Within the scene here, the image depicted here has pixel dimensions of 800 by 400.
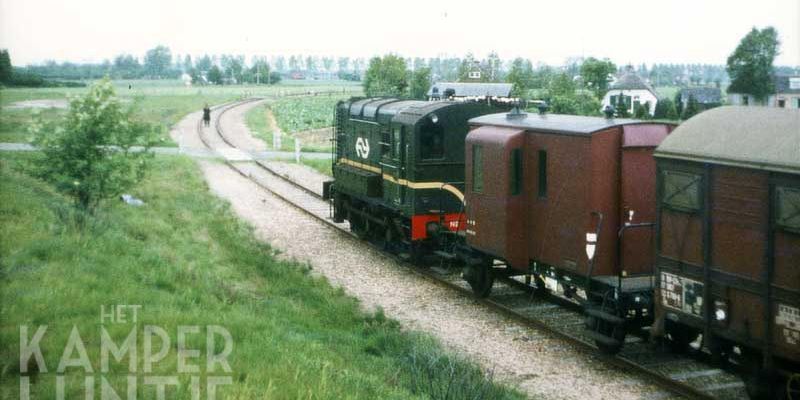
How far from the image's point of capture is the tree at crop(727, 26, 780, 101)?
249 ft

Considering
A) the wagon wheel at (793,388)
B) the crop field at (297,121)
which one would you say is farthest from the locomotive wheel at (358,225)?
the crop field at (297,121)

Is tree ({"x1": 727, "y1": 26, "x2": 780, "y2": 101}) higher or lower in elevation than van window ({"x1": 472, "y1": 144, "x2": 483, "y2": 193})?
higher

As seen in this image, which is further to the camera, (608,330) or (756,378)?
(608,330)

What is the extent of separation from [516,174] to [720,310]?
4.91 meters

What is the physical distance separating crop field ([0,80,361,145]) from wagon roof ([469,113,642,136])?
779cm

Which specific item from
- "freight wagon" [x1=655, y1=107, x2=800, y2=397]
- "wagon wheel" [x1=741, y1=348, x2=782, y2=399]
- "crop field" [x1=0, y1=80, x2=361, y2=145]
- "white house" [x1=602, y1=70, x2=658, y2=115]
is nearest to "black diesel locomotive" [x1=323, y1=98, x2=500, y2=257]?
"crop field" [x1=0, y1=80, x2=361, y2=145]

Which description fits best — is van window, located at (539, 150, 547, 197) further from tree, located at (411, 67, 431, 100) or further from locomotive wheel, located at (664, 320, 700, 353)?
tree, located at (411, 67, 431, 100)

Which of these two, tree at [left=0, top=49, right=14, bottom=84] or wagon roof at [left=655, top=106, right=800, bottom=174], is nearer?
wagon roof at [left=655, top=106, right=800, bottom=174]

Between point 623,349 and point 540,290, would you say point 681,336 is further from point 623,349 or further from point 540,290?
point 540,290

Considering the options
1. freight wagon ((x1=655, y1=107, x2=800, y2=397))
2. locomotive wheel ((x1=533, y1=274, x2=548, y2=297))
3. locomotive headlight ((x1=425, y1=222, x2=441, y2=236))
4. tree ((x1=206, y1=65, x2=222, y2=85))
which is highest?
tree ((x1=206, y1=65, x2=222, y2=85))

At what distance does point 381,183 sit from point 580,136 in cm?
848

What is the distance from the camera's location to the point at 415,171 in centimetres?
1727

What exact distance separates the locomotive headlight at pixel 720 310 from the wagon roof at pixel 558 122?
325cm

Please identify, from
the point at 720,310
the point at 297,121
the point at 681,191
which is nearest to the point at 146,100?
the point at 681,191
